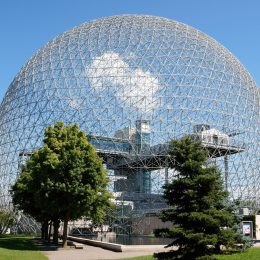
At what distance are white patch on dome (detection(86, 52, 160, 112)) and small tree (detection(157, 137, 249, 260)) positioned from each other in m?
26.9

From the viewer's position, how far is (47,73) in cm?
4628

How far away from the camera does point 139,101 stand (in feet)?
134

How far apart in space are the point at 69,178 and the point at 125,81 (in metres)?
20.5

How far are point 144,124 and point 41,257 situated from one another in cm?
2302

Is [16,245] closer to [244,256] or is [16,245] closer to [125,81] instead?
[244,256]

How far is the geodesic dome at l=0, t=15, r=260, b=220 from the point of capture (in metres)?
40.9

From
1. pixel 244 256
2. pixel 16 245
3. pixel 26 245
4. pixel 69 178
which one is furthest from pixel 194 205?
pixel 26 245

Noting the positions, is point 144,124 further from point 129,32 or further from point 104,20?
point 104,20

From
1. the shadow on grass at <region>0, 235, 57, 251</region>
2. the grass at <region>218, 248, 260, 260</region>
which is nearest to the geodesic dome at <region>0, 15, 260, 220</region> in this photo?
the shadow on grass at <region>0, 235, 57, 251</region>

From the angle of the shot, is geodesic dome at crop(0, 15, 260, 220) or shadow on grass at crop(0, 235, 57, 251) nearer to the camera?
shadow on grass at crop(0, 235, 57, 251)

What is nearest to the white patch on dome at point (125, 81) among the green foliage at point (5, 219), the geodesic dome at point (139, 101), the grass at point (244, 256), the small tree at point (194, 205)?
the geodesic dome at point (139, 101)

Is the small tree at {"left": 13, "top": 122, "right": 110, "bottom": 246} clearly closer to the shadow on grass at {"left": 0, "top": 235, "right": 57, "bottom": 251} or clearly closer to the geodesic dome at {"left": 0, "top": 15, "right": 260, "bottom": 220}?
the shadow on grass at {"left": 0, "top": 235, "right": 57, "bottom": 251}

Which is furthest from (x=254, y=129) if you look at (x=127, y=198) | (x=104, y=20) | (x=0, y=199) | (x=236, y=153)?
(x=0, y=199)

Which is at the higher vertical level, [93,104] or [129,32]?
[129,32]
